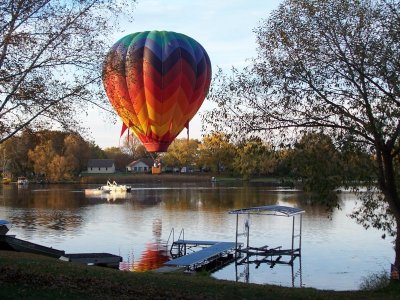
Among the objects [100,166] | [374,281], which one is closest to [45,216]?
[374,281]

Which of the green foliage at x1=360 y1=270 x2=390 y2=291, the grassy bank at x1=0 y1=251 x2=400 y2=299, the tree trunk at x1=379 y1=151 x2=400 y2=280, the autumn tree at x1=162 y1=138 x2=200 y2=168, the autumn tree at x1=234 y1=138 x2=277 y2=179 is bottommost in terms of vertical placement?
the green foliage at x1=360 y1=270 x2=390 y2=291

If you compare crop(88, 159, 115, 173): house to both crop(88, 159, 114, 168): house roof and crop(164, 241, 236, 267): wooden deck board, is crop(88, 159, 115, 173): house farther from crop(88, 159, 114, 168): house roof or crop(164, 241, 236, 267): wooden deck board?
crop(164, 241, 236, 267): wooden deck board

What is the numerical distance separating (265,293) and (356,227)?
2760 centimetres

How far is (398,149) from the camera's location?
14.3 m

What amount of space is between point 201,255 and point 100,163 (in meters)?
120

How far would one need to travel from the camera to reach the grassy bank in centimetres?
1067

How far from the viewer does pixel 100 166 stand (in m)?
143

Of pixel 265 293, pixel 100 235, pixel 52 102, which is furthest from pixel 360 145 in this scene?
pixel 100 235

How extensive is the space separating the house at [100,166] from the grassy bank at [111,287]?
426 feet

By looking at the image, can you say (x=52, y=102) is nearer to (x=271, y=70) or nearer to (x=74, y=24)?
(x=74, y=24)

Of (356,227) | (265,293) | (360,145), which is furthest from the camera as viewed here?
Result: (356,227)

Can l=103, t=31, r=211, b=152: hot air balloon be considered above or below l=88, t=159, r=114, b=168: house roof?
above

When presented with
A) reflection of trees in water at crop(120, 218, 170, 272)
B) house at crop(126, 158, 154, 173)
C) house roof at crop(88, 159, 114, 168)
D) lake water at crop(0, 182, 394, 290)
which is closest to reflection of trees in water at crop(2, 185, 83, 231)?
lake water at crop(0, 182, 394, 290)

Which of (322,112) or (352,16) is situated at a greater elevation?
(352,16)
